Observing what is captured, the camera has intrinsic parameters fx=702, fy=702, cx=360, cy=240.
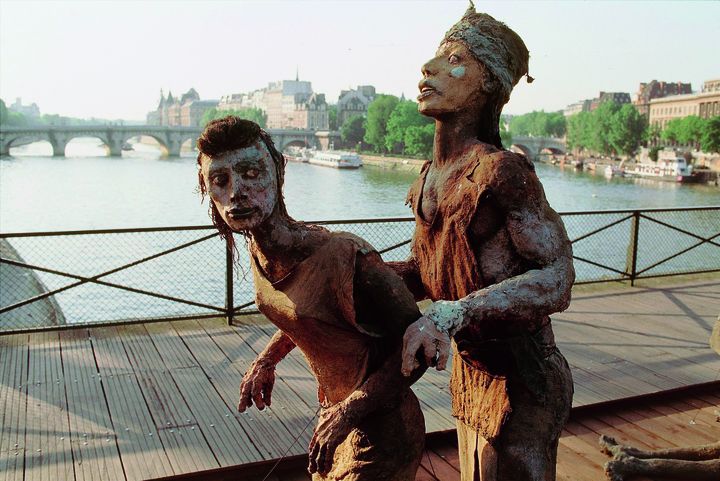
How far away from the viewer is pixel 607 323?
686 centimetres

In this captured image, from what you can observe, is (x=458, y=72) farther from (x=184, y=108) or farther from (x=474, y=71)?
(x=184, y=108)

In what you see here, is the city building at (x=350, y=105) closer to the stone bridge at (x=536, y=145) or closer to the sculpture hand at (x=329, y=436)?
the stone bridge at (x=536, y=145)

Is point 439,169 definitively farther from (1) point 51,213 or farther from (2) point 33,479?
(1) point 51,213

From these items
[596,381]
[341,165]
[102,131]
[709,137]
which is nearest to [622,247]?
[596,381]

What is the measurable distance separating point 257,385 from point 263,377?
1.3 inches

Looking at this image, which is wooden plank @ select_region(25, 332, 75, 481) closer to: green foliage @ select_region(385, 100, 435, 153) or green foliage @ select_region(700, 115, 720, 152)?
green foliage @ select_region(385, 100, 435, 153)

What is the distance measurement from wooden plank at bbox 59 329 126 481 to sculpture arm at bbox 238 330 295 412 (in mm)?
1815

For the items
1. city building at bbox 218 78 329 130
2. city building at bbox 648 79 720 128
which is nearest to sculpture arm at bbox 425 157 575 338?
city building at bbox 648 79 720 128

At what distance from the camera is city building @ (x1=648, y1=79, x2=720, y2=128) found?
8344 centimetres

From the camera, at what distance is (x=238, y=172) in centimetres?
184

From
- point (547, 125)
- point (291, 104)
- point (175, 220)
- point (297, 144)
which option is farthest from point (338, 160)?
point (547, 125)

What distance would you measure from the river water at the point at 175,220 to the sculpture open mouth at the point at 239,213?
809mm

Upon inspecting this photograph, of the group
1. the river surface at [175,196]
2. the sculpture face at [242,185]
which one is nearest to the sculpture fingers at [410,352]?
the sculpture face at [242,185]

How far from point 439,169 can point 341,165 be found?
169 ft
